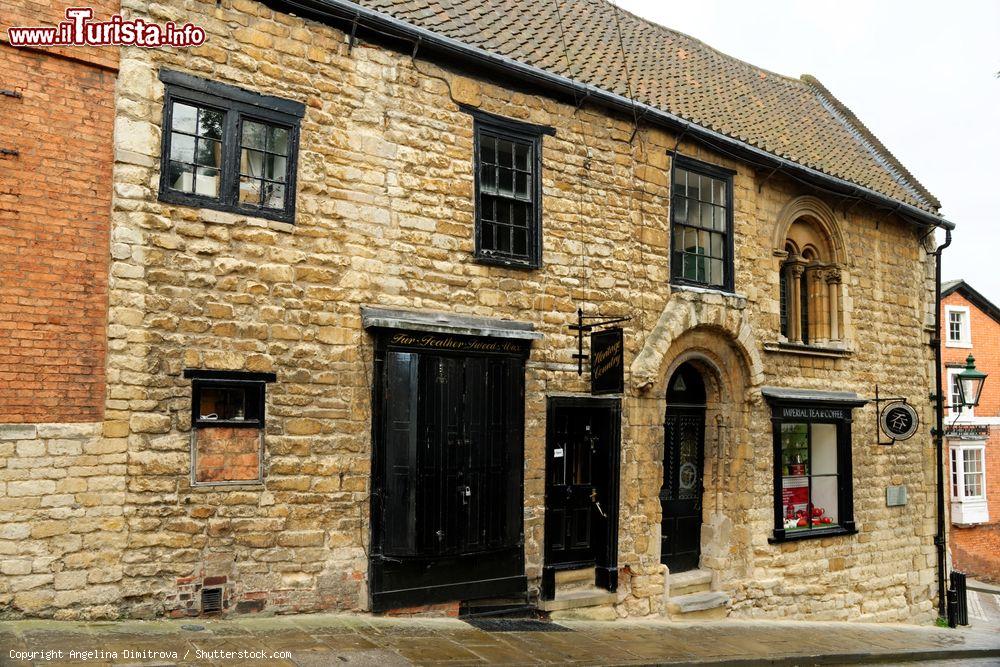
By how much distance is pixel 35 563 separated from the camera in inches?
289

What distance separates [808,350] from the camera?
13.9m

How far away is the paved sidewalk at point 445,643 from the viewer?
6941 millimetres

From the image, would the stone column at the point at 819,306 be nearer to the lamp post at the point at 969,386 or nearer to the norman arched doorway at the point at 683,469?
the lamp post at the point at 969,386

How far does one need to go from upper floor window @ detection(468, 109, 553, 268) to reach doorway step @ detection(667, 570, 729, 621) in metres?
5.04

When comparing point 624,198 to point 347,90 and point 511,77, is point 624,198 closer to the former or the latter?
point 511,77

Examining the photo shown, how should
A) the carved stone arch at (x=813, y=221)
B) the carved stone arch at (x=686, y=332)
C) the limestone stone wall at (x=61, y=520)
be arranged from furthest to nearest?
1. the carved stone arch at (x=813, y=221)
2. the carved stone arch at (x=686, y=332)
3. the limestone stone wall at (x=61, y=520)

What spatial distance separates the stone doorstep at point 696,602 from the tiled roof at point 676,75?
264 inches

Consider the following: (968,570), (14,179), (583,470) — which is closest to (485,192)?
(583,470)

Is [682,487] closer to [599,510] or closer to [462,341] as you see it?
[599,510]

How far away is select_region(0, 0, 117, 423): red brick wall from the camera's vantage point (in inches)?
293

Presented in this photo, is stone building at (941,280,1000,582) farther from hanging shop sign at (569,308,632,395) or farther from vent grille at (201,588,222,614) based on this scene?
vent grille at (201,588,222,614)

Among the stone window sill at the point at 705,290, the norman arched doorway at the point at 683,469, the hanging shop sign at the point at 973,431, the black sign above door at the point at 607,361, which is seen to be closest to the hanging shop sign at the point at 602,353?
the black sign above door at the point at 607,361

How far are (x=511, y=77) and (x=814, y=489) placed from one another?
27.6ft

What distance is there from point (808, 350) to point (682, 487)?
3204 millimetres
